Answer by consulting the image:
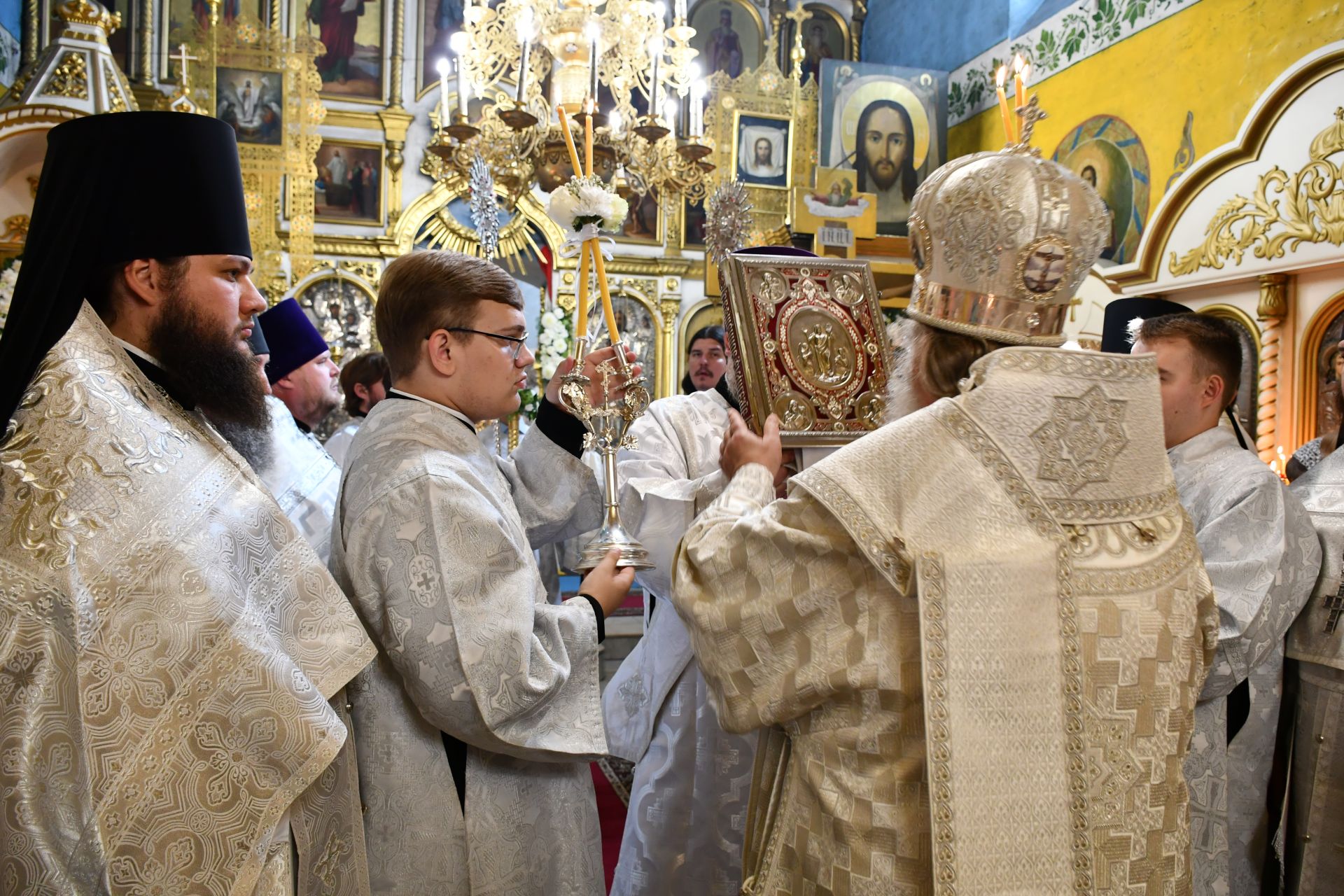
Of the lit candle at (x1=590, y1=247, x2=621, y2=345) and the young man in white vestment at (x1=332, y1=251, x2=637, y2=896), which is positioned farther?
the lit candle at (x1=590, y1=247, x2=621, y2=345)

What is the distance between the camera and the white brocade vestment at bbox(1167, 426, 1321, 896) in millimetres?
2547

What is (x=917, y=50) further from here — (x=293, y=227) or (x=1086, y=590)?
(x=1086, y=590)

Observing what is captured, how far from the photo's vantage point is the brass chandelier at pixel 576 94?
660 cm

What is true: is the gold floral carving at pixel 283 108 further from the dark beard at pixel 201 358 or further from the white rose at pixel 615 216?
the dark beard at pixel 201 358

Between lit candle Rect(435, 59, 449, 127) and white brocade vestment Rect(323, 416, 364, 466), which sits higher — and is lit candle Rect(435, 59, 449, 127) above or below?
above

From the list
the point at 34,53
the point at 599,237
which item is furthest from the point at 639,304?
the point at 599,237

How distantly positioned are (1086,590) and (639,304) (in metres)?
10.4

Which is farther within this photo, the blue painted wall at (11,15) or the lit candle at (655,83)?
the blue painted wall at (11,15)

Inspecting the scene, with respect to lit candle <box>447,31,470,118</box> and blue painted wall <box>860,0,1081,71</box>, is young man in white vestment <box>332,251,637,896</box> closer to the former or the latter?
lit candle <box>447,31,470,118</box>

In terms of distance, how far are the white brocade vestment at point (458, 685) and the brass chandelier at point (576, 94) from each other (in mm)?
4734

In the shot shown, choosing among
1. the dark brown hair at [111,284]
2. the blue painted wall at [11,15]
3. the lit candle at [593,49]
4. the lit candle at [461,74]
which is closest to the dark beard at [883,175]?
the lit candle at [461,74]

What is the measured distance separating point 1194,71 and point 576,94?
505 centimetres

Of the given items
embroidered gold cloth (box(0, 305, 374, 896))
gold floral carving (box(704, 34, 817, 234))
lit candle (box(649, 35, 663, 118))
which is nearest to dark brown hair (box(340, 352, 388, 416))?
lit candle (box(649, 35, 663, 118))

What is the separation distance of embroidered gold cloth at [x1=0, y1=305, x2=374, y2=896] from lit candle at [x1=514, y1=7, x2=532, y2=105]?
162 inches
